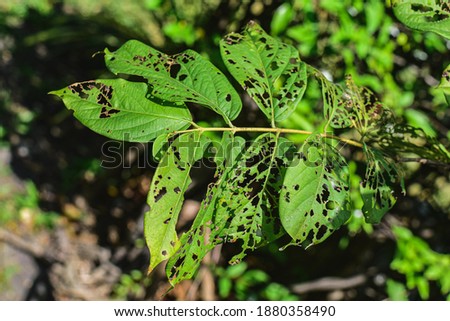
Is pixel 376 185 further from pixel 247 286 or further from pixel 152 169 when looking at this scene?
pixel 152 169

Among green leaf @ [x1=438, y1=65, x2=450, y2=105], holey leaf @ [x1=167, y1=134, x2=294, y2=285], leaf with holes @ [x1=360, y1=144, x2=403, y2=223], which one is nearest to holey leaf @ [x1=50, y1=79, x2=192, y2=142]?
holey leaf @ [x1=167, y1=134, x2=294, y2=285]

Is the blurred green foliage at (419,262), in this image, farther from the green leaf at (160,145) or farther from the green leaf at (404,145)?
the green leaf at (160,145)

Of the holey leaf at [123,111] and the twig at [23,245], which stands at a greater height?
the holey leaf at [123,111]

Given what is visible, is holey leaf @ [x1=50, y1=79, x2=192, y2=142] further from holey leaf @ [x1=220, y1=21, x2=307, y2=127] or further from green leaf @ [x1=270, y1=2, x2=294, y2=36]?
green leaf @ [x1=270, y1=2, x2=294, y2=36]

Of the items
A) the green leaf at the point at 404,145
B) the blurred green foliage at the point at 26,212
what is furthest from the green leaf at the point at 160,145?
the blurred green foliage at the point at 26,212

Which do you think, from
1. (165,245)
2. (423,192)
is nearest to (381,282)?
(423,192)
